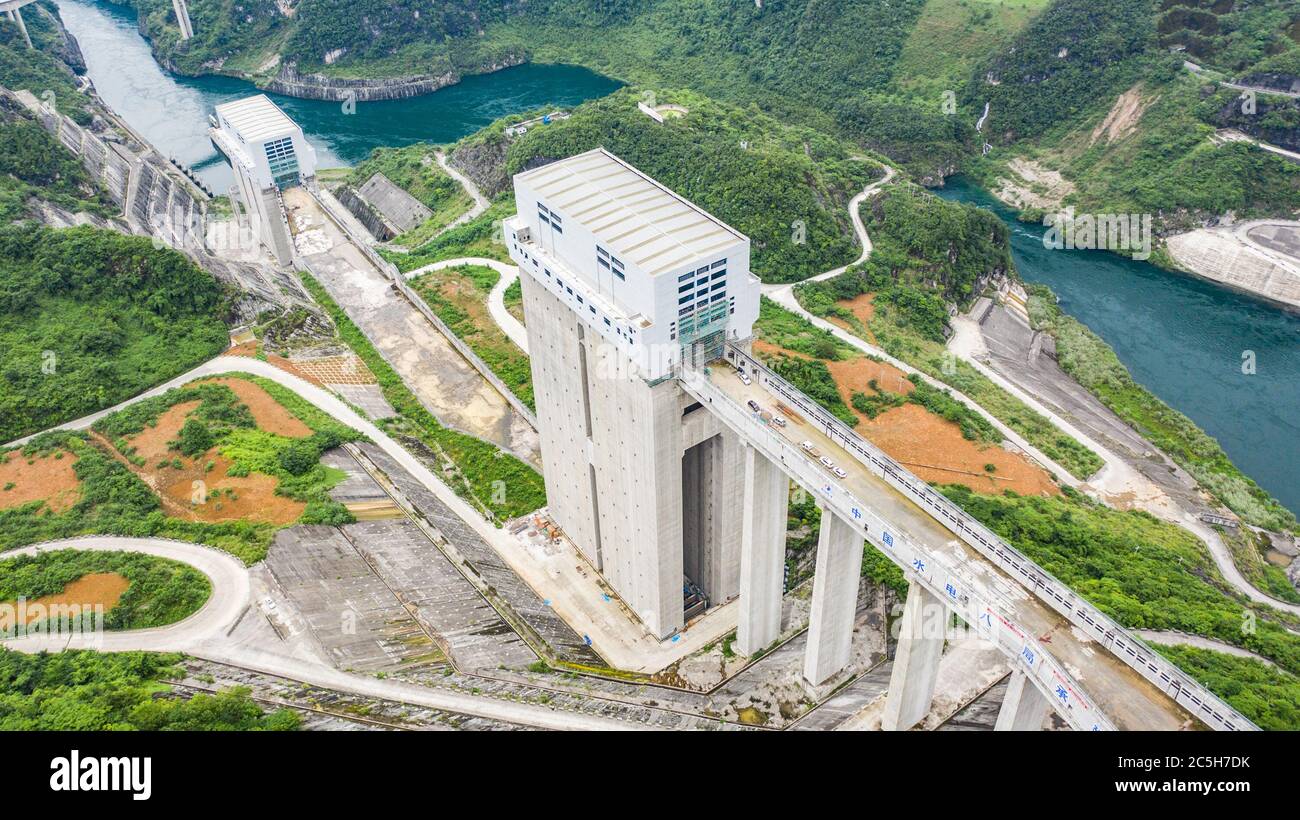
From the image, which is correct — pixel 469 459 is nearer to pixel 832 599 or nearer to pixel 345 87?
pixel 832 599

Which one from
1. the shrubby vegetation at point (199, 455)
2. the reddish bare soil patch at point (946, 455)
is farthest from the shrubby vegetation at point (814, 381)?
the shrubby vegetation at point (199, 455)

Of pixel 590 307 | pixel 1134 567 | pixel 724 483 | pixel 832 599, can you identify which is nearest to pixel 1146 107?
pixel 1134 567

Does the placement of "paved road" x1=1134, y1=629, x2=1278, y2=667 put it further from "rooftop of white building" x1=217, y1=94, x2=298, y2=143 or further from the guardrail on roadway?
"rooftop of white building" x1=217, y1=94, x2=298, y2=143

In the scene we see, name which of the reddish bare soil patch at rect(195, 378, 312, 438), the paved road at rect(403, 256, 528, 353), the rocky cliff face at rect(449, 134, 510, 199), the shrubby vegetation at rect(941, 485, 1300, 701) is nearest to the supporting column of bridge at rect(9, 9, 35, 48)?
the rocky cliff face at rect(449, 134, 510, 199)

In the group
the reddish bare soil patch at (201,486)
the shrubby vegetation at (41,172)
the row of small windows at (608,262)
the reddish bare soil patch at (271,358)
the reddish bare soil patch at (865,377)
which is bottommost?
the reddish bare soil patch at (865,377)

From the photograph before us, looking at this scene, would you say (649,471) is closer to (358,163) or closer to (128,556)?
(128,556)

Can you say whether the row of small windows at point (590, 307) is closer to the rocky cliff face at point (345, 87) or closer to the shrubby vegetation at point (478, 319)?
the shrubby vegetation at point (478, 319)

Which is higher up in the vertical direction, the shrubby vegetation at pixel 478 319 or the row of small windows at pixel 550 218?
the row of small windows at pixel 550 218

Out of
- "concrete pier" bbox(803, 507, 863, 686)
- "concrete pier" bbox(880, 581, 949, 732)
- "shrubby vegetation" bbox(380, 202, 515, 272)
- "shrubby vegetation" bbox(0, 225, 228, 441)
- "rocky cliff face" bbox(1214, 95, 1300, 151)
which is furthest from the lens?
"rocky cliff face" bbox(1214, 95, 1300, 151)
